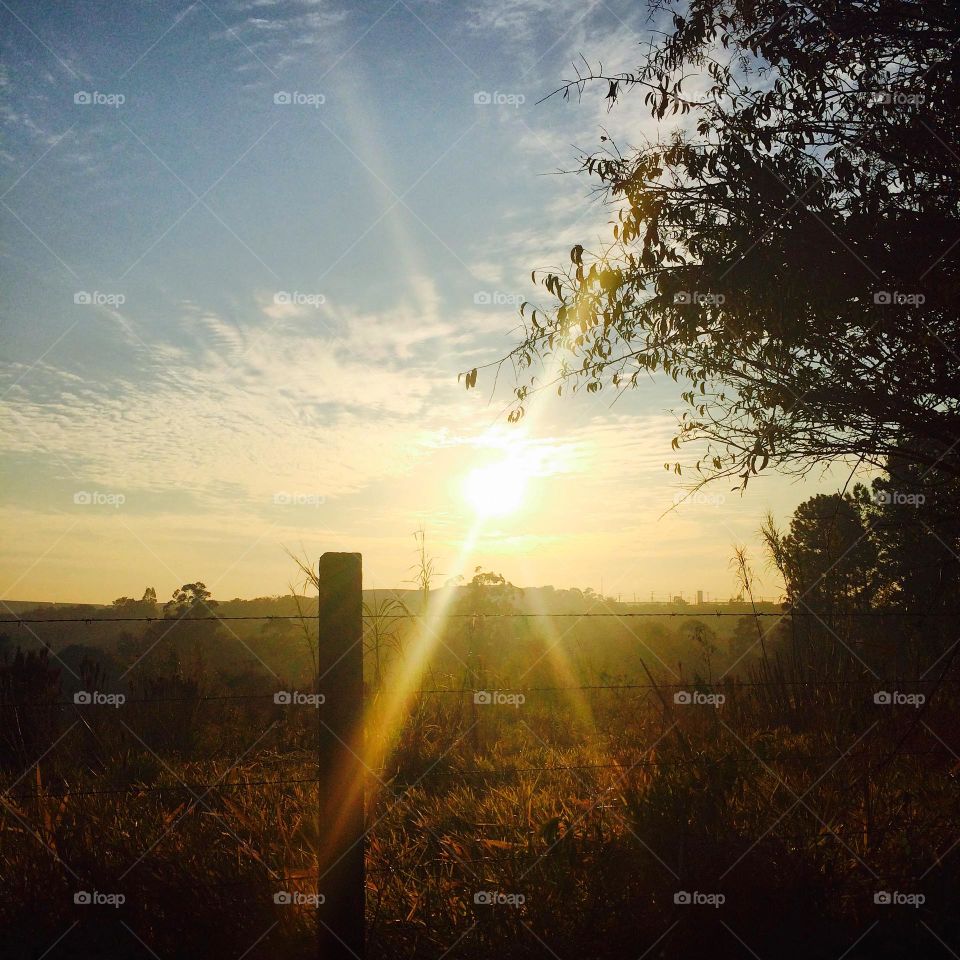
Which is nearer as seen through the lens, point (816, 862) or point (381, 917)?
point (381, 917)

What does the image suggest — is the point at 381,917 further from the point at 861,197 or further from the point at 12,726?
the point at 12,726

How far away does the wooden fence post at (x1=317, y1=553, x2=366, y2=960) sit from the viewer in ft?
11.0

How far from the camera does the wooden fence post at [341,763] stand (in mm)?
3352

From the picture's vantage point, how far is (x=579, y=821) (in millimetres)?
4312

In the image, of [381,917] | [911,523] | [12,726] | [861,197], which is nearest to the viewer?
[381,917]

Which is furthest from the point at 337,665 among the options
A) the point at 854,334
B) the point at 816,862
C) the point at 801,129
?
the point at 801,129

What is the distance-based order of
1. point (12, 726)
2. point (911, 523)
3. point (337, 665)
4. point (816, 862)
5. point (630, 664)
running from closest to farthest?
point (337, 665) → point (816, 862) → point (911, 523) → point (12, 726) → point (630, 664)

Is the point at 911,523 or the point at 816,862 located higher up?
the point at 911,523

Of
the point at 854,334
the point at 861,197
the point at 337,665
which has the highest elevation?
the point at 861,197

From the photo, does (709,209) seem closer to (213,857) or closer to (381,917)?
(381,917)

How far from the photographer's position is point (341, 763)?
3469 mm

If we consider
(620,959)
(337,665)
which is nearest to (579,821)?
(620,959)

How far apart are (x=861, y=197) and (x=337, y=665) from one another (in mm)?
4132

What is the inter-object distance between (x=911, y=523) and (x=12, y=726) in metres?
8.82
